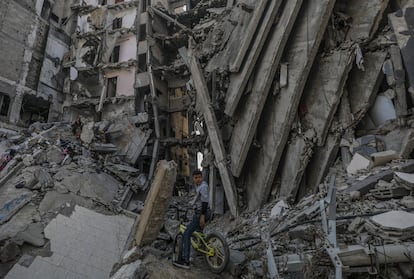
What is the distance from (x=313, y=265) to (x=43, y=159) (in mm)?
11234

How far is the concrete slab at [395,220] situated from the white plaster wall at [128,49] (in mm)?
19811

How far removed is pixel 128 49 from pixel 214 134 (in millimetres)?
15035

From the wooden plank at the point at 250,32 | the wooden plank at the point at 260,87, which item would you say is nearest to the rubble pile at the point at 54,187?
the wooden plank at the point at 260,87

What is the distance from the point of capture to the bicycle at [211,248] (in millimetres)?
4230

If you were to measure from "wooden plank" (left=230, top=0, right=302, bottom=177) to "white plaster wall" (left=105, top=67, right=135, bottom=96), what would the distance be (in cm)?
1314

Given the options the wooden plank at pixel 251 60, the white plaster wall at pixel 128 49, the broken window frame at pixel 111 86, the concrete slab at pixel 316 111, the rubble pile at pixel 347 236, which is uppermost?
the white plaster wall at pixel 128 49

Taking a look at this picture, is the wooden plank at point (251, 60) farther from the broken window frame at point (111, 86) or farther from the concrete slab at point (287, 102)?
the broken window frame at point (111, 86)

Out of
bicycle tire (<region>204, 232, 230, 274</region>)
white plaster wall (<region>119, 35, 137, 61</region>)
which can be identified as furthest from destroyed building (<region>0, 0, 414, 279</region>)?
white plaster wall (<region>119, 35, 137, 61</region>)

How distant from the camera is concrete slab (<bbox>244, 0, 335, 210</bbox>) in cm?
712

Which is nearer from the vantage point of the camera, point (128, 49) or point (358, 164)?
point (358, 164)

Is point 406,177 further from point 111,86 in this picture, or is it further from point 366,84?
point 111,86

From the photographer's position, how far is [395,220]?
11.1ft

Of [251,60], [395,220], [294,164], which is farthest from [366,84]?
[395,220]

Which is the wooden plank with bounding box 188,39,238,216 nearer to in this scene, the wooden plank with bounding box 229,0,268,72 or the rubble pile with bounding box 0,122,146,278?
the wooden plank with bounding box 229,0,268,72
